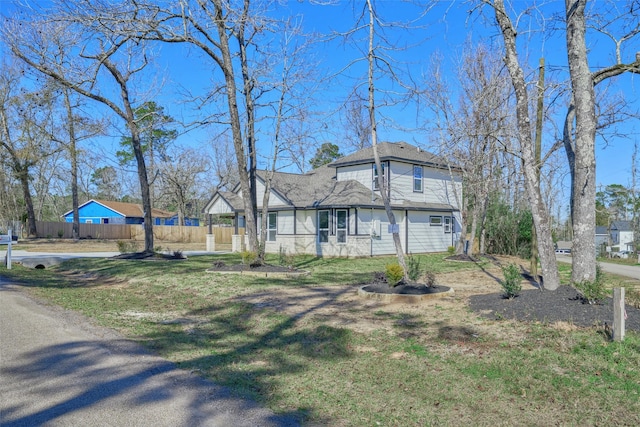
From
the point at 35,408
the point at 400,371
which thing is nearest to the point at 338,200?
the point at 400,371

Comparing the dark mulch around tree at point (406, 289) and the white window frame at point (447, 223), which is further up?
the white window frame at point (447, 223)

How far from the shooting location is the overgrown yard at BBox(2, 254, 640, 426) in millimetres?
4504

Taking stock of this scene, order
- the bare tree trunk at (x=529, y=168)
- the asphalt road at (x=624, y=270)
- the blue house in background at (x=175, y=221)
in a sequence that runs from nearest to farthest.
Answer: the bare tree trunk at (x=529, y=168) → the asphalt road at (x=624, y=270) → the blue house in background at (x=175, y=221)

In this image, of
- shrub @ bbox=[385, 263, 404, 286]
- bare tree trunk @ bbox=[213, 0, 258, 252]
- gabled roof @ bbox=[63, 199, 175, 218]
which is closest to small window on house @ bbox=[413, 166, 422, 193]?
bare tree trunk @ bbox=[213, 0, 258, 252]

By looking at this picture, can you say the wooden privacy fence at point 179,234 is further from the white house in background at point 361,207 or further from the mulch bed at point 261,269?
the mulch bed at point 261,269

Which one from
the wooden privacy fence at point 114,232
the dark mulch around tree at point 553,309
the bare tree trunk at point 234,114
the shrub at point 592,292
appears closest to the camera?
the dark mulch around tree at point 553,309

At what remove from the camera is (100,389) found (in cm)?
477

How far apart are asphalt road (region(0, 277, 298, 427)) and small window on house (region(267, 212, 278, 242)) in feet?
64.1

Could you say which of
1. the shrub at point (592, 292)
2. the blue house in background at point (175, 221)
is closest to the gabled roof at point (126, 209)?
the blue house in background at point (175, 221)

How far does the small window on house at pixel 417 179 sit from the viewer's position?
2688 cm

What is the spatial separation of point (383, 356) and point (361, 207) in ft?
57.4

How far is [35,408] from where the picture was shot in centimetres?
425

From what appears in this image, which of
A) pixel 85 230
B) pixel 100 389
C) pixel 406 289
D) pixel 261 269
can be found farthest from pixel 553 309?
pixel 85 230

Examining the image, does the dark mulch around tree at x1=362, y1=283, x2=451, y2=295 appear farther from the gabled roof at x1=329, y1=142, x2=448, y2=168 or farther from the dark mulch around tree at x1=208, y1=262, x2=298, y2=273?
the gabled roof at x1=329, y1=142, x2=448, y2=168
